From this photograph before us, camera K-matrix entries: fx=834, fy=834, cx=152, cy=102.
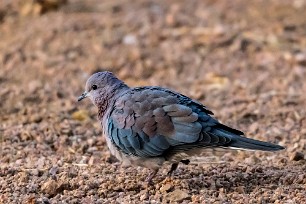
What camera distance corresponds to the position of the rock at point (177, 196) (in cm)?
525

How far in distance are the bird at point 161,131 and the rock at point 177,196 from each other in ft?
0.84

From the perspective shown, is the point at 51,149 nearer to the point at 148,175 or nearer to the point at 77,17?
the point at 148,175

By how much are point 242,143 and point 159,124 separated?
58 cm

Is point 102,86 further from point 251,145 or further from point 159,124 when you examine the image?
point 251,145

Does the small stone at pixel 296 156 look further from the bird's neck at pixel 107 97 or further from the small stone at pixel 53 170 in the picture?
the small stone at pixel 53 170

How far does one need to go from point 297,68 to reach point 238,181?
3.58 meters

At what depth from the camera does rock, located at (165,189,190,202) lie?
5.25 meters

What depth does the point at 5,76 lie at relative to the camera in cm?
888

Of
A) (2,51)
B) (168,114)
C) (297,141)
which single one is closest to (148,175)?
(168,114)

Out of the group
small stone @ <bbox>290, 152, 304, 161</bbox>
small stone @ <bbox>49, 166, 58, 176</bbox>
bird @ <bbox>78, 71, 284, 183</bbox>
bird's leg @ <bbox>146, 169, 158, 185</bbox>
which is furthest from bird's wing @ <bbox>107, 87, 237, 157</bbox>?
small stone @ <bbox>290, 152, 304, 161</bbox>

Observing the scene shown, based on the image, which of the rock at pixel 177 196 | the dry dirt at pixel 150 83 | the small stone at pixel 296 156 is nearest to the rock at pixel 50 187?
the dry dirt at pixel 150 83

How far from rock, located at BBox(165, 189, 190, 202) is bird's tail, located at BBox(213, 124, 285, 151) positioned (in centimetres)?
41

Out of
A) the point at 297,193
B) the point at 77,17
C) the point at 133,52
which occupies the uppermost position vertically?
the point at 77,17

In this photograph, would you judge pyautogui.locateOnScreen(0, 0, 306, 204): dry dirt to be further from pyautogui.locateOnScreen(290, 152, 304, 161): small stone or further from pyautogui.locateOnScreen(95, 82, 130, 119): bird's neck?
pyautogui.locateOnScreen(95, 82, 130, 119): bird's neck
